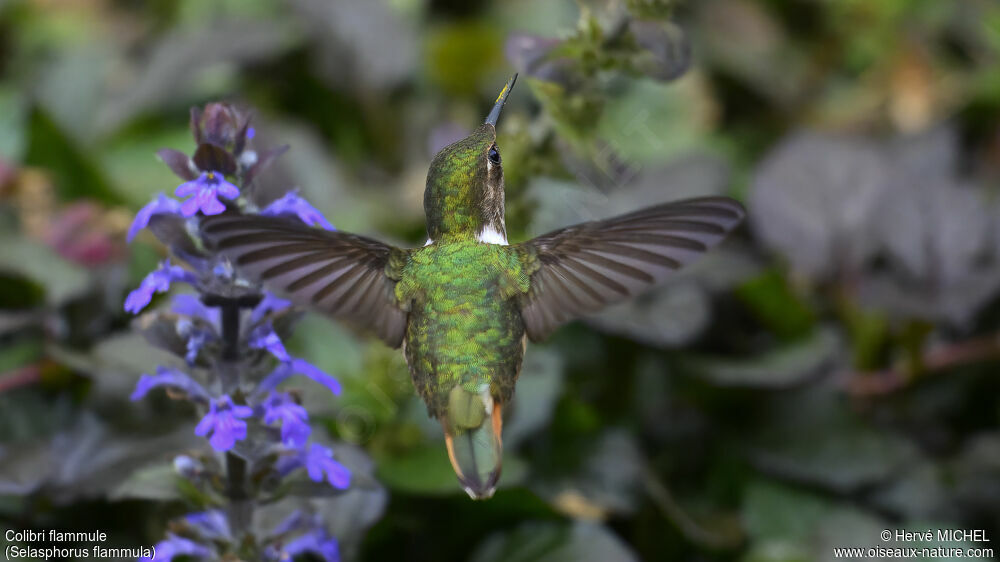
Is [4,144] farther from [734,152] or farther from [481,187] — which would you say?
[734,152]

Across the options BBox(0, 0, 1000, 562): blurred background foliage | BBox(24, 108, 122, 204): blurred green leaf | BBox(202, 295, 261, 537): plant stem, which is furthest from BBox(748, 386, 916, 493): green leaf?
BBox(24, 108, 122, 204): blurred green leaf

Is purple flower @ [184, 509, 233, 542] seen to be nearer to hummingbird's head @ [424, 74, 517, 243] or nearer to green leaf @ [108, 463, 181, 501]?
green leaf @ [108, 463, 181, 501]

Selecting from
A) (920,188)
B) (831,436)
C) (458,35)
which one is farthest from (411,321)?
(458,35)

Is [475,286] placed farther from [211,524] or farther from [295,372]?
[211,524]

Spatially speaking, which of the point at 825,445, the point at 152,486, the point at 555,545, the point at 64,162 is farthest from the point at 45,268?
the point at 825,445

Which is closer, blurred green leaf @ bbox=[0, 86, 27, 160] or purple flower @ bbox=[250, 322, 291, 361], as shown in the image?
purple flower @ bbox=[250, 322, 291, 361]

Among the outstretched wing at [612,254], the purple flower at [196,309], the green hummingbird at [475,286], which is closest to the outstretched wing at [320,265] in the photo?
the green hummingbird at [475,286]

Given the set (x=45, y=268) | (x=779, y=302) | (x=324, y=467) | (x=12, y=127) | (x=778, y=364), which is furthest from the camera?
(x=12, y=127)
